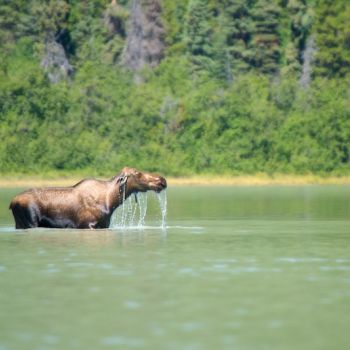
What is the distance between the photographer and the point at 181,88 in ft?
361

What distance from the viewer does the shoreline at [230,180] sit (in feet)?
281

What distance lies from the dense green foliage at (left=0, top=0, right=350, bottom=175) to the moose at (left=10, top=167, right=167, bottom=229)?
57.3m

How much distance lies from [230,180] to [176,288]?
70.7 m

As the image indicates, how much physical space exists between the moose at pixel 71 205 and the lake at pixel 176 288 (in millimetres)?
633

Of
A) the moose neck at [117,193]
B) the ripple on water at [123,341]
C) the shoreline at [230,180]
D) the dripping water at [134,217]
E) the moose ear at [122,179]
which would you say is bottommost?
the shoreline at [230,180]

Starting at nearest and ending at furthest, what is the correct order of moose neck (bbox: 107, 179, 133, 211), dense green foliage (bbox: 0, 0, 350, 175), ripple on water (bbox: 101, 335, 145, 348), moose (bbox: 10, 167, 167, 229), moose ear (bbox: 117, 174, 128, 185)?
ripple on water (bbox: 101, 335, 145, 348) < moose (bbox: 10, 167, 167, 229) < moose neck (bbox: 107, 179, 133, 211) < moose ear (bbox: 117, 174, 128, 185) < dense green foliage (bbox: 0, 0, 350, 175)

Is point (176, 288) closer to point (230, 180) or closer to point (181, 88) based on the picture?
point (230, 180)

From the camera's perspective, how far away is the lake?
50.4ft

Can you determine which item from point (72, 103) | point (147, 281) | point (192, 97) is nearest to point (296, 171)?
point (192, 97)

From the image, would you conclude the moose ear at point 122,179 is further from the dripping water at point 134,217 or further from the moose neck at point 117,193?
the dripping water at point 134,217

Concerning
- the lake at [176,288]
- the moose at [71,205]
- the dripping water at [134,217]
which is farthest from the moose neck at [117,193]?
the lake at [176,288]

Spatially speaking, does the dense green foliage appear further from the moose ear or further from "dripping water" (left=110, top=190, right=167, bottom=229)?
the moose ear

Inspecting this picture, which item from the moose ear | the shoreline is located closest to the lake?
the moose ear

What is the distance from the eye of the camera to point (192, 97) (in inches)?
4067
